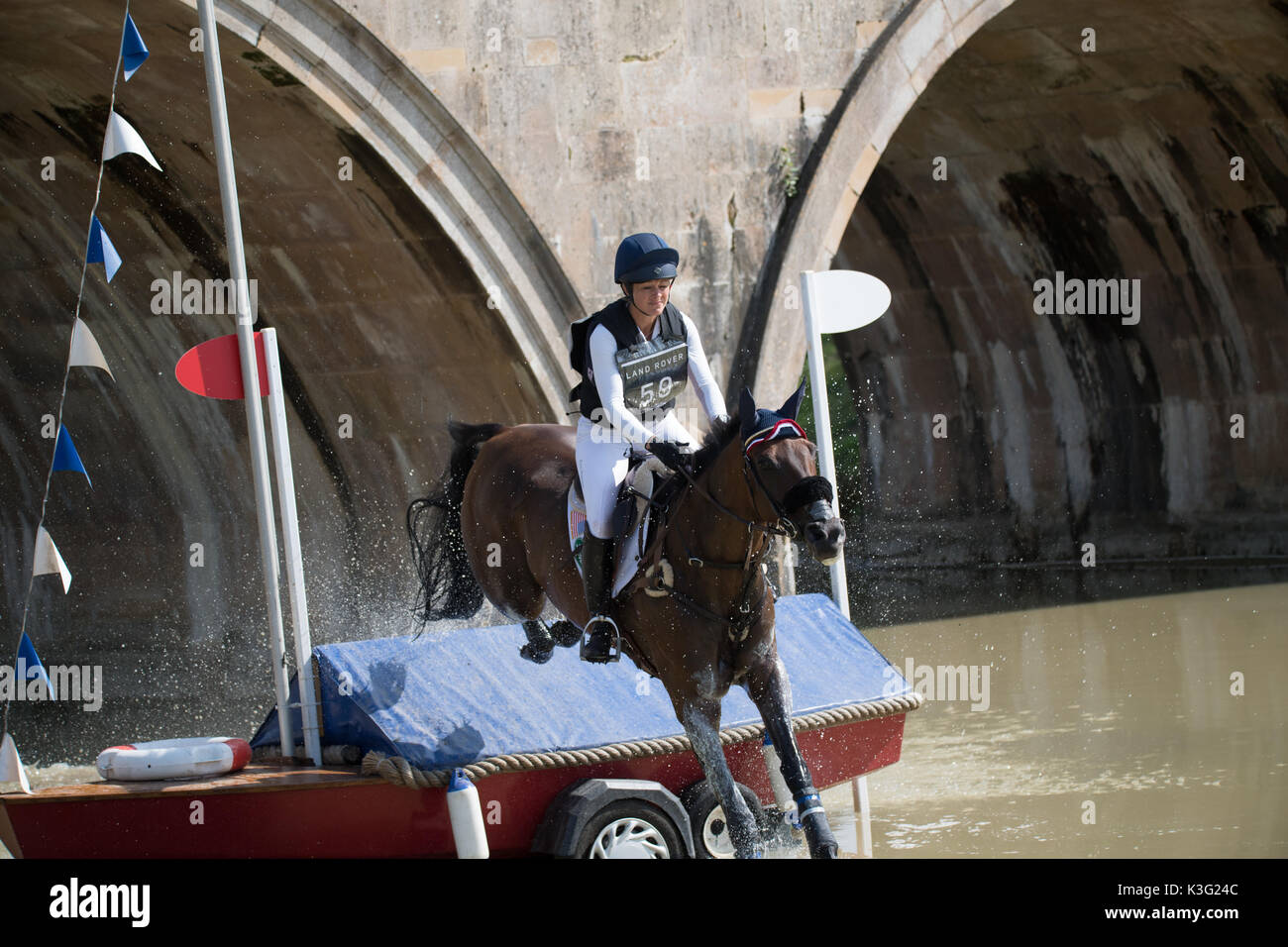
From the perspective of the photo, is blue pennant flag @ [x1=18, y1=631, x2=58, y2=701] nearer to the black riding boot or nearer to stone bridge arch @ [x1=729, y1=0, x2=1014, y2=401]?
the black riding boot

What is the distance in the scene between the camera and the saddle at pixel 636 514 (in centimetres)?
605

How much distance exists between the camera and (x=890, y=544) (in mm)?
18703

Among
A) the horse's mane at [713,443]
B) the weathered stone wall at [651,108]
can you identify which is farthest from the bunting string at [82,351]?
the weathered stone wall at [651,108]

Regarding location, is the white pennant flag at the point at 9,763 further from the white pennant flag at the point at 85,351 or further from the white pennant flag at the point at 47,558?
the white pennant flag at the point at 85,351

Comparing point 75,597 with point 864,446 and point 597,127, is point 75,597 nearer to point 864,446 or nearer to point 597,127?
point 597,127

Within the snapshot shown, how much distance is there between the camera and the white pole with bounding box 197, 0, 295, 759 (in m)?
6.17

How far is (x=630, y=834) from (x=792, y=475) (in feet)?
4.95

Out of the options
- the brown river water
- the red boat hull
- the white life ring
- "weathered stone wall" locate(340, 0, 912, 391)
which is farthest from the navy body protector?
"weathered stone wall" locate(340, 0, 912, 391)

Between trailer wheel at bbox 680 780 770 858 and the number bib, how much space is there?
1.45 m

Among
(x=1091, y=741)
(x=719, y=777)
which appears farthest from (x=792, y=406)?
(x=1091, y=741)

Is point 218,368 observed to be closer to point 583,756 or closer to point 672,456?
point 672,456

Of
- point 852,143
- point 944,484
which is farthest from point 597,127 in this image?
point 944,484

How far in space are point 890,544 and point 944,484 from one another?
894 millimetres

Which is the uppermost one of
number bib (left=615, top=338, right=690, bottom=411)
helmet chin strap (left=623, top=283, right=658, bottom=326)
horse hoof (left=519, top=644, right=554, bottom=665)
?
helmet chin strap (left=623, top=283, right=658, bottom=326)
